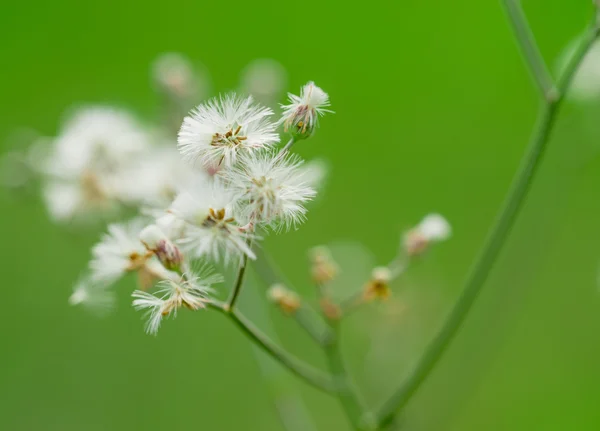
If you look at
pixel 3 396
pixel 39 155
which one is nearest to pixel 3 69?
pixel 3 396

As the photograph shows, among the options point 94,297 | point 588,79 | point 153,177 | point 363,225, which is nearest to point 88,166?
point 153,177

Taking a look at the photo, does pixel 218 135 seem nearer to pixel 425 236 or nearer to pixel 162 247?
pixel 162 247

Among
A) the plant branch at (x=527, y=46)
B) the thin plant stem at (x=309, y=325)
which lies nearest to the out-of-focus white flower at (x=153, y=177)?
the thin plant stem at (x=309, y=325)

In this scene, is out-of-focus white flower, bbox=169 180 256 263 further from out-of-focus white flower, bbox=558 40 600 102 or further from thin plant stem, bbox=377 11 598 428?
out-of-focus white flower, bbox=558 40 600 102

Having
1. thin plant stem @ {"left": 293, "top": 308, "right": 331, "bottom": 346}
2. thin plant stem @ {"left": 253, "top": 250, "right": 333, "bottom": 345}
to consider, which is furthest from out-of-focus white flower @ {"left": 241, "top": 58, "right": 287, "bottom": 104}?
thin plant stem @ {"left": 293, "top": 308, "right": 331, "bottom": 346}

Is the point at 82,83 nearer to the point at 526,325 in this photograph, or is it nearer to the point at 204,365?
the point at 204,365

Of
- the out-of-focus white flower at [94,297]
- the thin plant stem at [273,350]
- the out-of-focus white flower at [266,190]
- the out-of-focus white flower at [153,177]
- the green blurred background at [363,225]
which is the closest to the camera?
the out-of-focus white flower at [266,190]

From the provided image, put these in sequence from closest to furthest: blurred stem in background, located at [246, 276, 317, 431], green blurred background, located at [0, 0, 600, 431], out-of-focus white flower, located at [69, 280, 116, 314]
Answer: out-of-focus white flower, located at [69, 280, 116, 314], blurred stem in background, located at [246, 276, 317, 431], green blurred background, located at [0, 0, 600, 431]

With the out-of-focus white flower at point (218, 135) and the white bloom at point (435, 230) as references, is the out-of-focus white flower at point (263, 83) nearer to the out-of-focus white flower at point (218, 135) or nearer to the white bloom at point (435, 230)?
the white bloom at point (435, 230)
